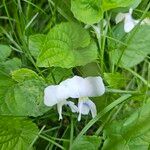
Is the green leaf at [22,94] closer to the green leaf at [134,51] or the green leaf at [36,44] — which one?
the green leaf at [36,44]

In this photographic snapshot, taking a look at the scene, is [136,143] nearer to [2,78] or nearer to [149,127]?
[149,127]

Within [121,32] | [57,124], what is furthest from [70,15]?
[57,124]

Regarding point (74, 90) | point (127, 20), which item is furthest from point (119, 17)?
point (74, 90)

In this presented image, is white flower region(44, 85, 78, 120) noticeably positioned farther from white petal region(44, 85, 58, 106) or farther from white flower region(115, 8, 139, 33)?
white flower region(115, 8, 139, 33)

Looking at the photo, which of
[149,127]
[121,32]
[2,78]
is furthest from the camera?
[121,32]

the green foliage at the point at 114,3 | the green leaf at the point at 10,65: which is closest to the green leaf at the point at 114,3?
the green foliage at the point at 114,3

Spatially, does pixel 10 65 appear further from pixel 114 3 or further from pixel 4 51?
pixel 114 3
